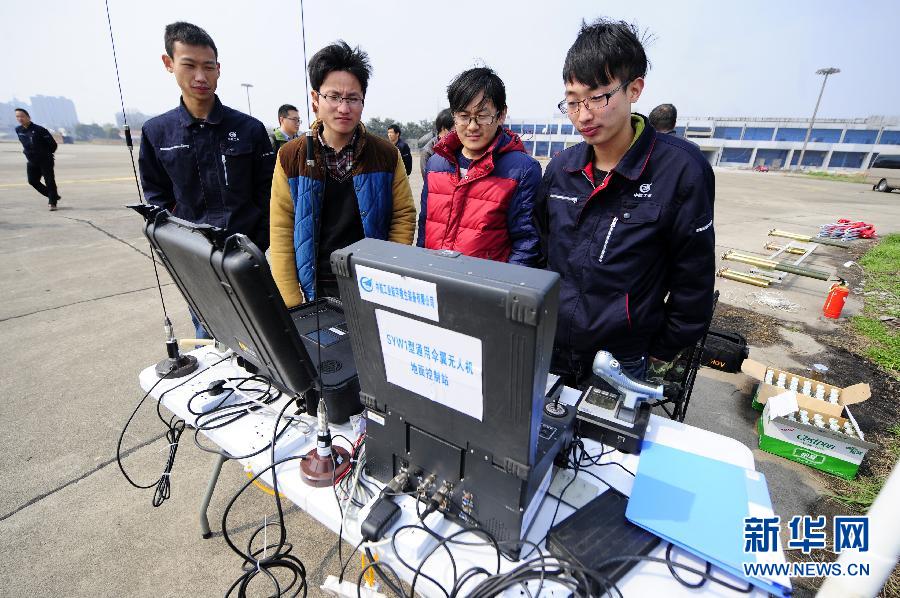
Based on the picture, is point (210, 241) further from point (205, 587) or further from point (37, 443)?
point (37, 443)

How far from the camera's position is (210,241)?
948 mm

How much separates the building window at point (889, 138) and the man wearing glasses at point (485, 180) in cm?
6148

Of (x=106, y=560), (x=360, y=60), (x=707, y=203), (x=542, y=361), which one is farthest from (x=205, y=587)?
(x=707, y=203)

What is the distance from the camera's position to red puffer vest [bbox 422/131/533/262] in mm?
1842

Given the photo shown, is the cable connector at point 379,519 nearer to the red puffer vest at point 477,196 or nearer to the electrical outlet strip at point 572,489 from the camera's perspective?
the electrical outlet strip at point 572,489

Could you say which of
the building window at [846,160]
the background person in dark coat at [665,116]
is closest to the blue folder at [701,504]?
the background person in dark coat at [665,116]

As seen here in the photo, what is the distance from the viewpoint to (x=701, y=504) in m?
0.98

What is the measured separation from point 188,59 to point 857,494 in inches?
165

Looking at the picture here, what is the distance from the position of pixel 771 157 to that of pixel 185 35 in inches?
2251

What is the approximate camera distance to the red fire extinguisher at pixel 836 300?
4355 mm

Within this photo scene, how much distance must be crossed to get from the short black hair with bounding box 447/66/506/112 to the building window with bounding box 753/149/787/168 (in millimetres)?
54402

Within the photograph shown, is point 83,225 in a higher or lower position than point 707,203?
lower

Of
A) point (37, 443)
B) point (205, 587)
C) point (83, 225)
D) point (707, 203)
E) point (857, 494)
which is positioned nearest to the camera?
point (707, 203)

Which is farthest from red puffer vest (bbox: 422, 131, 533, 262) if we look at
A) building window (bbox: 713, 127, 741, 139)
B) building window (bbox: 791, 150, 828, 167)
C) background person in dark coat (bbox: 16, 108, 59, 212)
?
building window (bbox: 713, 127, 741, 139)
